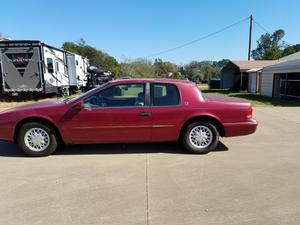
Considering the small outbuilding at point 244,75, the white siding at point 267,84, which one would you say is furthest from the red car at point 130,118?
the small outbuilding at point 244,75

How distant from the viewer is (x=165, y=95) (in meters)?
5.66

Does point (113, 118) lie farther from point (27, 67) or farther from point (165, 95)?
point (27, 67)

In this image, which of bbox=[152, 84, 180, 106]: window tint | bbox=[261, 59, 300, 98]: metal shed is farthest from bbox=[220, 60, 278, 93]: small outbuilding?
bbox=[152, 84, 180, 106]: window tint

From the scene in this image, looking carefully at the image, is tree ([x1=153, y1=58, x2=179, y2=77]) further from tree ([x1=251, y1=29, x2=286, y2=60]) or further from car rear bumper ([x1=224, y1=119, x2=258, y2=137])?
car rear bumper ([x1=224, y1=119, x2=258, y2=137])

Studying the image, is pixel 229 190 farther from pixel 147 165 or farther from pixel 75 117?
pixel 75 117

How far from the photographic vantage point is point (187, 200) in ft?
12.0

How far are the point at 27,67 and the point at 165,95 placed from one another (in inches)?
447

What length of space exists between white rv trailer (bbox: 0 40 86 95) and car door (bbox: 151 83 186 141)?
10847 mm

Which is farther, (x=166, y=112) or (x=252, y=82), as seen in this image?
(x=252, y=82)

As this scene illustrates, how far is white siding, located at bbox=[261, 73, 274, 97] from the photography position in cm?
2180

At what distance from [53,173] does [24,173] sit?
0.50 metres

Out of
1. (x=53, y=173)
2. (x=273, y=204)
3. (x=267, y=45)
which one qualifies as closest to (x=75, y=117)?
(x=53, y=173)

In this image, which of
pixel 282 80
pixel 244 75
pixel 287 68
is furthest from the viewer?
pixel 244 75

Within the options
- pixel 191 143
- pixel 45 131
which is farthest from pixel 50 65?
pixel 191 143
